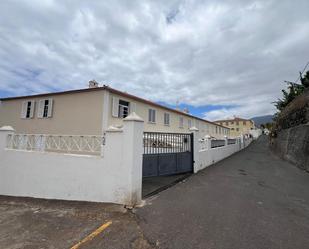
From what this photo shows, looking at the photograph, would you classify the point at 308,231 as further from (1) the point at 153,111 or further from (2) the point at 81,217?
(1) the point at 153,111

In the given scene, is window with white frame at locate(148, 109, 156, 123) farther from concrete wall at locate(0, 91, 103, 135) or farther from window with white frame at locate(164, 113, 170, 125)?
concrete wall at locate(0, 91, 103, 135)

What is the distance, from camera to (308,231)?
3.33m

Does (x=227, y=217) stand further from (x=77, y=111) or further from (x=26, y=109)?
(x=26, y=109)

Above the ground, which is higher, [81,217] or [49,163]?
[49,163]

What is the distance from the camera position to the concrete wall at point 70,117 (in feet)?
39.3

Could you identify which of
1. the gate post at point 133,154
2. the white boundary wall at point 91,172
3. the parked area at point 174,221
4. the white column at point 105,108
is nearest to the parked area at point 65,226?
the parked area at point 174,221

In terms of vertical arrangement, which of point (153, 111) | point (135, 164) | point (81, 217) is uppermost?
point (153, 111)

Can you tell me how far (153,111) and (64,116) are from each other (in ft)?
24.3

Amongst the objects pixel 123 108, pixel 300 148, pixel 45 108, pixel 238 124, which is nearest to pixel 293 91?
pixel 300 148

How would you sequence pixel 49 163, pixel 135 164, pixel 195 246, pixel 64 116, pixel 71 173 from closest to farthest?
pixel 195 246 → pixel 135 164 → pixel 71 173 → pixel 49 163 → pixel 64 116

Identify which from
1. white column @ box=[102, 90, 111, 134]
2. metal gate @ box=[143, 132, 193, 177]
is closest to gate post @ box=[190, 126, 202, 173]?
metal gate @ box=[143, 132, 193, 177]

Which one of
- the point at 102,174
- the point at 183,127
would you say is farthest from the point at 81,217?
the point at 183,127

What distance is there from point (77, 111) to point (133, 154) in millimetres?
9780

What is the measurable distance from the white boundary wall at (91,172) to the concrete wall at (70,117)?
5.72 m
